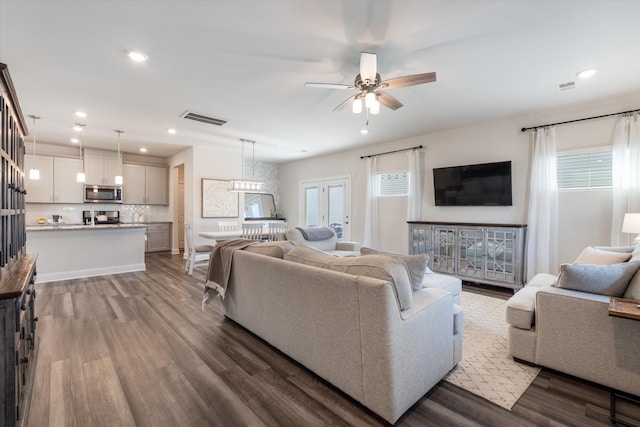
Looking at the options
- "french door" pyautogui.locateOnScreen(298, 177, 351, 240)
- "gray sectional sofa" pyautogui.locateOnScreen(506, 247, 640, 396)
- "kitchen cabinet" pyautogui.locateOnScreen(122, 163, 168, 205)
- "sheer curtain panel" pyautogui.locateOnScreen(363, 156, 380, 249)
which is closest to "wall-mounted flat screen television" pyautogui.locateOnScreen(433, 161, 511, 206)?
"sheer curtain panel" pyautogui.locateOnScreen(363, 156, 380, 249)

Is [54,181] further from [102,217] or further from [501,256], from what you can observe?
[501,256]

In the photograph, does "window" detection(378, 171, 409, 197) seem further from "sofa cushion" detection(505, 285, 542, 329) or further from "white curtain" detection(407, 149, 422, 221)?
"sofa cushion" detection(505, 285, 542, 329)

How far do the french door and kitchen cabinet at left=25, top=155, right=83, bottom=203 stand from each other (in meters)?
5.40

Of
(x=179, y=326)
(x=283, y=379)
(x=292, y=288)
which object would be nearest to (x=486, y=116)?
(x=292, y=288)

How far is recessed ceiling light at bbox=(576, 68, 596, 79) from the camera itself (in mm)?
2965

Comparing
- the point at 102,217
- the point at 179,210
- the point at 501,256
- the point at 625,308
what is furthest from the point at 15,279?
the point at 179,210

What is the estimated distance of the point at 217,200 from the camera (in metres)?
6.83

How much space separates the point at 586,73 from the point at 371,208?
3.95 m

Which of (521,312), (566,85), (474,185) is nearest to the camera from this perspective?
(521,312)

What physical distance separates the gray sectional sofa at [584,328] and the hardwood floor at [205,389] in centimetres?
13

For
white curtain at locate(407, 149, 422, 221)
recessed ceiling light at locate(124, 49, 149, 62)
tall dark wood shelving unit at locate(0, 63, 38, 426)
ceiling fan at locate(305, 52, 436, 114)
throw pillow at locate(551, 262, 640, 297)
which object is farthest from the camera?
white curtain at locate(407, 149, 422, 221)

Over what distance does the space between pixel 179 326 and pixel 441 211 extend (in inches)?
180

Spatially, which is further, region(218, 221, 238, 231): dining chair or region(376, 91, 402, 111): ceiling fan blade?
region(218, 221, 238, 231): dining chair

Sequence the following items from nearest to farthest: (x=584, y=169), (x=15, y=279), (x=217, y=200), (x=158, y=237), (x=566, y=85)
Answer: (x=15, y=279)
(x=566, y=85)
(x=584, y=169)
(x=217, y=200)
(x=158, y=237)
